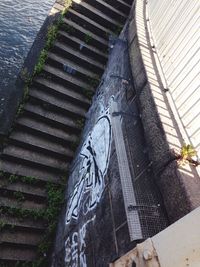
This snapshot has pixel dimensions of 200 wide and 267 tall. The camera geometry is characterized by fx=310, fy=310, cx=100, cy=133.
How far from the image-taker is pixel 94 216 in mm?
5262

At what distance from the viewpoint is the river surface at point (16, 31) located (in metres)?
11.0

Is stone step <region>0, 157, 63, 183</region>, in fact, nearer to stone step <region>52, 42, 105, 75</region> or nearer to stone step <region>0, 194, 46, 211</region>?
stone step <region>0, 194, 46, 211</region>

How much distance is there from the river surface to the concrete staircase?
1.84 m

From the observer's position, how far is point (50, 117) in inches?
321

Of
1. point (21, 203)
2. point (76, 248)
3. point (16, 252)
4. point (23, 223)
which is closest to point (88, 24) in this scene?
point (21, 203)

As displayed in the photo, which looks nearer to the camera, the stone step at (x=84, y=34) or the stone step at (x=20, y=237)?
the stone step at (x=20, y=237)

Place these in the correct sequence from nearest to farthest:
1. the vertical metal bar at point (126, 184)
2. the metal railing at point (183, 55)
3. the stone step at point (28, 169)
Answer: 1. the vertical metal bar at point (126, 184)
2. the metal railing at point (183, 55)
3. the stone step at point (28, 169)

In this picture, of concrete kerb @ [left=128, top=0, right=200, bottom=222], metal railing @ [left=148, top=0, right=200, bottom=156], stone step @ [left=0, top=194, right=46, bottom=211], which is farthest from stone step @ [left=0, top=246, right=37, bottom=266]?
metal railing @ [left=148, top=0, right=200, bottom=156]

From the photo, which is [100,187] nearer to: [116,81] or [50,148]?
[116,81]

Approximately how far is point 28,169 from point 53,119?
4.76ft

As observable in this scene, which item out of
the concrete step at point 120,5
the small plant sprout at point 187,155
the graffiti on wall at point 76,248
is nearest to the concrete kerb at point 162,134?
the small plant sprout at point 187,155

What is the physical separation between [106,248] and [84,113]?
475 centimetres

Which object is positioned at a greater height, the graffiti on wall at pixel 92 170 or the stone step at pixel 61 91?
the graffiti on wall at pixel 92 170

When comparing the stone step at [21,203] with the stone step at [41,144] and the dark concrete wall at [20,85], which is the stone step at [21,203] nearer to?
the stone step at [41,144]
